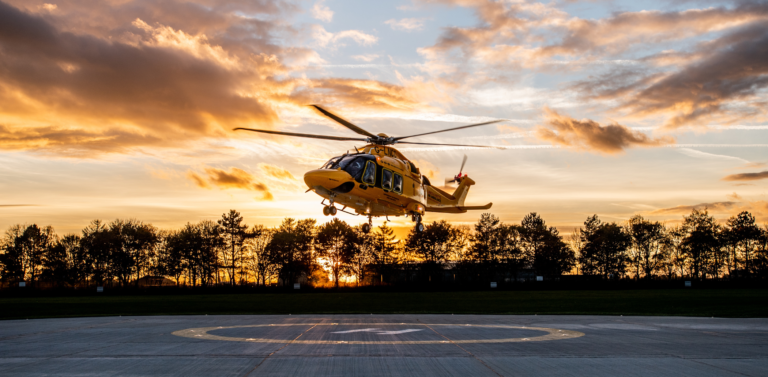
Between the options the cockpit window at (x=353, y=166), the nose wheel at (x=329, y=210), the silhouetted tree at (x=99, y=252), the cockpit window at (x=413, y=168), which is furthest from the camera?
the silhouetted tree at (x=99, y=252)

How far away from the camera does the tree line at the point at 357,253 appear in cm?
11544

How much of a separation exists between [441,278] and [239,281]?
48.1 meters

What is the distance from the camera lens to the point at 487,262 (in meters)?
122

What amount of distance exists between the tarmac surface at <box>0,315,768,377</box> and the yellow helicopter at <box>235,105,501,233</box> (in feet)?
38.9

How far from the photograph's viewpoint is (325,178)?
26.8 metres

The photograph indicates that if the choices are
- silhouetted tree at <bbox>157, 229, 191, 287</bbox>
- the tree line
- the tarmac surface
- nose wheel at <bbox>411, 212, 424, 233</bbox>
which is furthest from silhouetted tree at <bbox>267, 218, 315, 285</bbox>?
the tarmac surface

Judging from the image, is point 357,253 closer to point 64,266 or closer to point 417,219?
point 64,266

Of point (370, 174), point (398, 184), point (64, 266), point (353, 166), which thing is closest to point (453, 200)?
point (398, 184)

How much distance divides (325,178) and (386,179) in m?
4.62

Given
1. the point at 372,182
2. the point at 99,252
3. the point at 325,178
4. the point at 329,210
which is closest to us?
→ the point at 325,178

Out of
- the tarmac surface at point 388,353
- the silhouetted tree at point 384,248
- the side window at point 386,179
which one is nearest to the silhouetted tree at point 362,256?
the silhouetted tree at point 384,248

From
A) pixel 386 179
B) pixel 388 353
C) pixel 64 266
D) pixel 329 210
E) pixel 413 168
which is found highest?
pixel 413 168

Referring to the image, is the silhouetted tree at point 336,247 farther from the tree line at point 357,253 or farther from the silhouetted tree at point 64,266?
the silhouetted tree at point 64,266

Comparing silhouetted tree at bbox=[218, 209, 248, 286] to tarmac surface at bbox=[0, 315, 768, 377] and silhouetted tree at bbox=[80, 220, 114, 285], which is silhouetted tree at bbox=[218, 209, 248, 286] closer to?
silhouetted tree at bbox=[80, 220, 114, 285]
